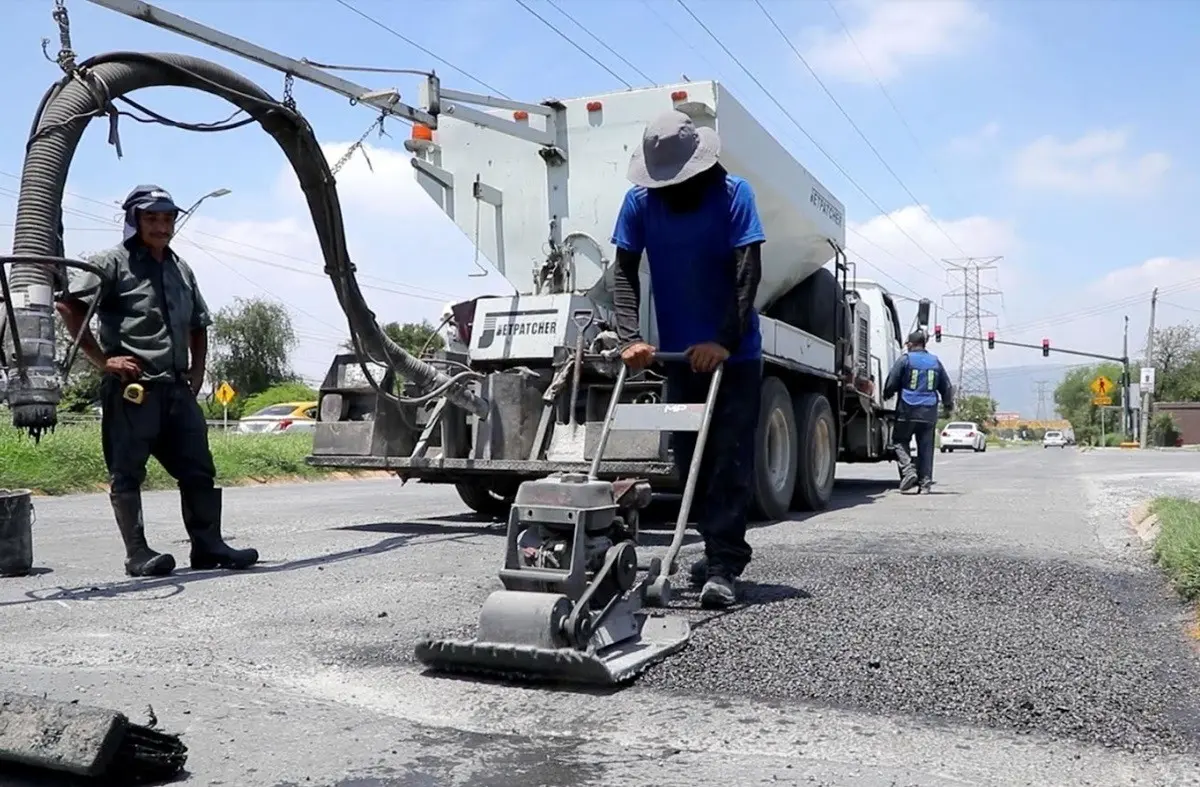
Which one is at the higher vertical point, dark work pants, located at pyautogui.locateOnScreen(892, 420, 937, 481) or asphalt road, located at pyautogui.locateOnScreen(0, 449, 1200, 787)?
A: dark work pants, located at pyautogui.locateOnScreen(892, 420, 937, 481)

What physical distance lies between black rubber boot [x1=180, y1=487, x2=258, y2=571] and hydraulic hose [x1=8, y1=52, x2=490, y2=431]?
1042 millimetres

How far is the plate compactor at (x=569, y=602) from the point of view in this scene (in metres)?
3.36

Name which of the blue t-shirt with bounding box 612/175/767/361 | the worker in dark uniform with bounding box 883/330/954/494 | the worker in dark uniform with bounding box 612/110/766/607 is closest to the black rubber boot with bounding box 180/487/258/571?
the worker in dark uniform with bounding box 612/110/766/607

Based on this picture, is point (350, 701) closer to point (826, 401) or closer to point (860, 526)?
point (860, 526)

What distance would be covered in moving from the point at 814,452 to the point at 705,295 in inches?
207

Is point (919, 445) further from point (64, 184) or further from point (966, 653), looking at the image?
point (64, 184)

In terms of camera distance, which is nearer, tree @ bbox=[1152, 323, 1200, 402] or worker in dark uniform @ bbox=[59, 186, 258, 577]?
worker in dark uniform @ bbox=[59, 186, 258, 577]

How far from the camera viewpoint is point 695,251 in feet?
15.1

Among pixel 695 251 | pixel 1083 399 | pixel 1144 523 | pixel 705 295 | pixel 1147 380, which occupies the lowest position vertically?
pixel 1144 523

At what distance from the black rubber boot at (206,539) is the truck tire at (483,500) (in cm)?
305

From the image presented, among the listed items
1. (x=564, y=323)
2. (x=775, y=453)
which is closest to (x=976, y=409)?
(x=775, y=453)

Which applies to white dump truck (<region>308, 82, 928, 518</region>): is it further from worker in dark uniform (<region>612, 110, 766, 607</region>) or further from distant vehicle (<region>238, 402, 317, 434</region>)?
distant vehicle (<region>238, 402, 317, 434</region>)

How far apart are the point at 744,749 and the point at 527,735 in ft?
1.91

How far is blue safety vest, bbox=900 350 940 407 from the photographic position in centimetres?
1205
